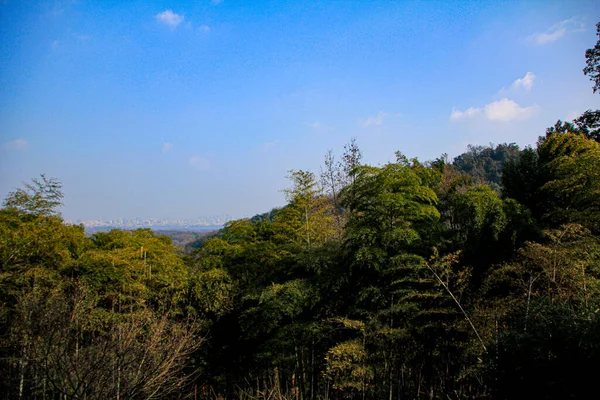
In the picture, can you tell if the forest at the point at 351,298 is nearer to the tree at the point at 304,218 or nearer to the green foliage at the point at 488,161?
the tree at the point at 304,218

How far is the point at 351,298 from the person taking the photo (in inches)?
253

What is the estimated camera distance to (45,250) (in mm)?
7969

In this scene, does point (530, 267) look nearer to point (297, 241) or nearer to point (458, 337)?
point (458, 337)

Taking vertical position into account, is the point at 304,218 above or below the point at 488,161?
below

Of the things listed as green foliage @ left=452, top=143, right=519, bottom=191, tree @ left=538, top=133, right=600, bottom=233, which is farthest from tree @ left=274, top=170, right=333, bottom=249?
green foliage @ left=452, top=143, right=519, bottom=191

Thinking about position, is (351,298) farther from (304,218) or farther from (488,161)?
(488,161)

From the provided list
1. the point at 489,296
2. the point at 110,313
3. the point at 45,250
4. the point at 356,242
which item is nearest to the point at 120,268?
the point at 110,313

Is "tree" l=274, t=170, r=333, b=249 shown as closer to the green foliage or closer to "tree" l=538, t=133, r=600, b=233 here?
"tree" l=538, t=133, r=600, b=233

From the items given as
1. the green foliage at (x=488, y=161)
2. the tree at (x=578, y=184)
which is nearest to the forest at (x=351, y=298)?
the tree at (x=578, y=184)

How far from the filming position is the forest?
157 inches

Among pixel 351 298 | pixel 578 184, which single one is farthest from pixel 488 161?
pixel 351 298

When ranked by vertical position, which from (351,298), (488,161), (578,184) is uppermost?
(488,161)

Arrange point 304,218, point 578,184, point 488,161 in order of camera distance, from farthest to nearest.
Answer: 1. point 488,161
2. point 304,218
3. point 578,184

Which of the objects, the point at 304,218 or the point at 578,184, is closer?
the point at 578,184
